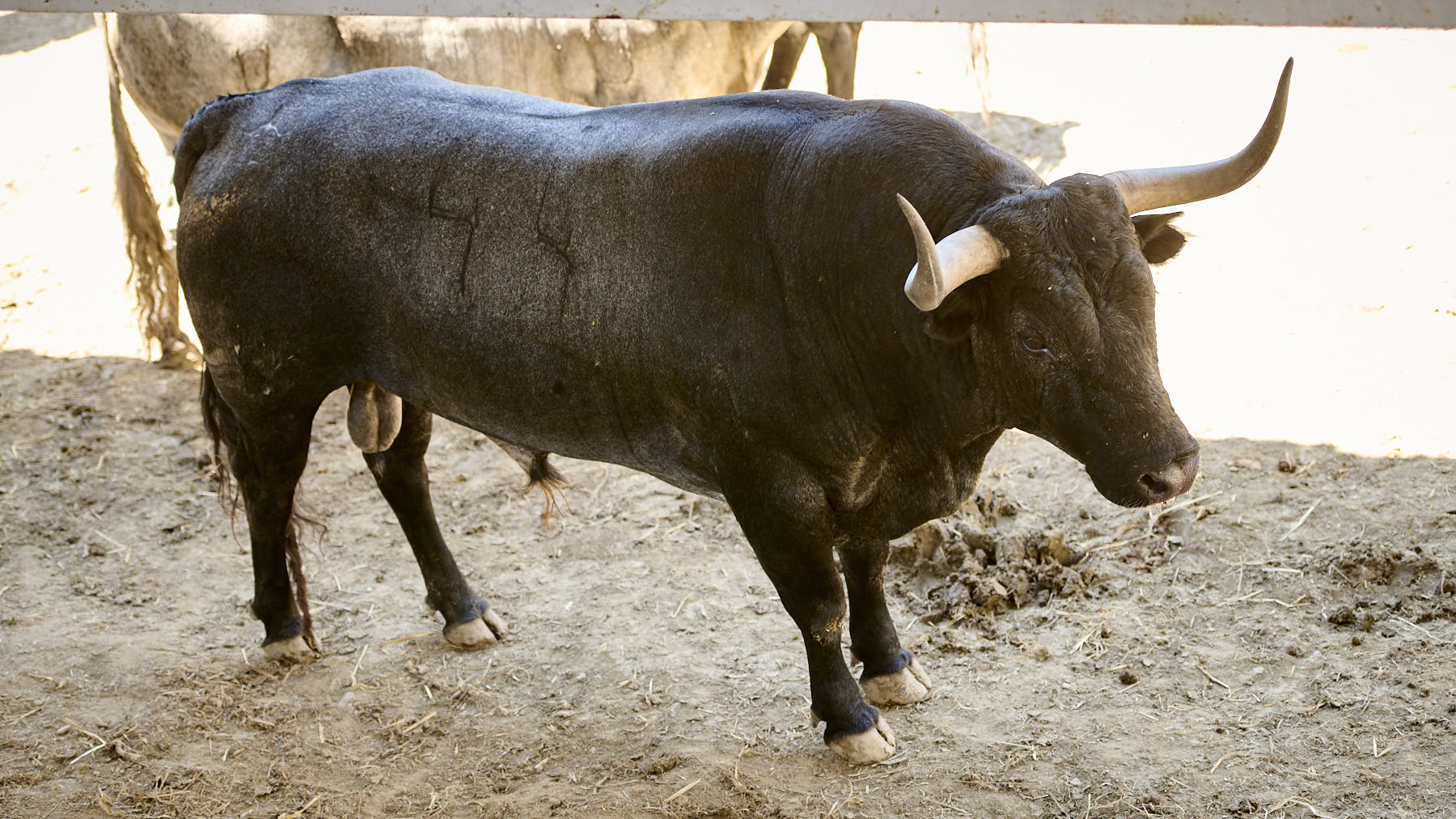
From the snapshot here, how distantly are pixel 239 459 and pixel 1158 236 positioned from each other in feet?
9.88

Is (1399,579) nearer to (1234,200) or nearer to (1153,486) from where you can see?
(1153,486)

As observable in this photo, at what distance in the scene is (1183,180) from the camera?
2.94 m

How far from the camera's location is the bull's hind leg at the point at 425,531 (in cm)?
430

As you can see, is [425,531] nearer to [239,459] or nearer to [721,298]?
[239,459]

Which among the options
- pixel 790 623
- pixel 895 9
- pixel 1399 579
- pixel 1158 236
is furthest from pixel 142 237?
pixel 1399 579

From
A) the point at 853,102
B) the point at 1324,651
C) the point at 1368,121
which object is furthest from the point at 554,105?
the point at 1368,121

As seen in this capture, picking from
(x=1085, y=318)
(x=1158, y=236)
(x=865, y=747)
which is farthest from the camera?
(x=865, y=747)

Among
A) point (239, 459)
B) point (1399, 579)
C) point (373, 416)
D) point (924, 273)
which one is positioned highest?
point (924, 273)

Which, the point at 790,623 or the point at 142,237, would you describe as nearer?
the point at 790,623

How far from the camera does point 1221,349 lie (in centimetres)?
586

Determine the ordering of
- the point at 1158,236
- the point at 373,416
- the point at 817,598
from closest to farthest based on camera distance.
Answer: the point at 1158,236, the point at 817,598, the point at 373,416

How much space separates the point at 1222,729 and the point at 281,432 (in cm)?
303

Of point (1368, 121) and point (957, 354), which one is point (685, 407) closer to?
point (957, 354)

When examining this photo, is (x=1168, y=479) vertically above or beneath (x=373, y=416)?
above
